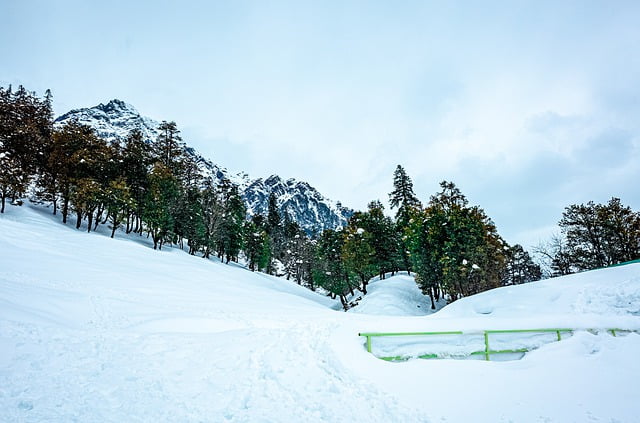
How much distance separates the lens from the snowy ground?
4.71 metres

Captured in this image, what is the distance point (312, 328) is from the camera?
35.6 feet

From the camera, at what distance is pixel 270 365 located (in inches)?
270

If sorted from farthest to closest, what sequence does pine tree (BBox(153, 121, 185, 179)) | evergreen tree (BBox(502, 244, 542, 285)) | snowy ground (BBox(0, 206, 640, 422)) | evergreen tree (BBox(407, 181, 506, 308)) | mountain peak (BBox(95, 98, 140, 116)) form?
mountain peak (BBox(95, 98, 140, 116)) < evergreen tree (BBox(502, 244, 542, 285)) < pine tree (BBox(153, 121, 185, 179)) < evergreen tree (BBox(407, 181, 506, 308)) < snowy ground (BBox(0, 206, 640, 422))

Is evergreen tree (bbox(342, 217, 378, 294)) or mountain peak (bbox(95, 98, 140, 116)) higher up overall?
mountain peak (bbox(95, 98, 140, 116))

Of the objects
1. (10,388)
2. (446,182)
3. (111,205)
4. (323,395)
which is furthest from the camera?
(446,182)

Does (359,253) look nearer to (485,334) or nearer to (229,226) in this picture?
(229,226)

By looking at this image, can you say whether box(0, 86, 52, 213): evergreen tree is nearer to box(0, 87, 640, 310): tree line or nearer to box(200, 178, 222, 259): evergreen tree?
box(0, 87, 640, 310): tree line

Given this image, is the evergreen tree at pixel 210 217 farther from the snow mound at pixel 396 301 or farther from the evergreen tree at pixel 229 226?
the snow mound at pixel 396 301

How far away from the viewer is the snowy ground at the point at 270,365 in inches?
186

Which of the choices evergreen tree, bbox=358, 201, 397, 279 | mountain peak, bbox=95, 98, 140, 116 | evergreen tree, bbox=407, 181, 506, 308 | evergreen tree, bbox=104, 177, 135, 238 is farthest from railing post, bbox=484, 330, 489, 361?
mountain peak, bbox=95, 98, 140, 116

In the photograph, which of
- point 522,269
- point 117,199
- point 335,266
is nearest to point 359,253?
point 335,266

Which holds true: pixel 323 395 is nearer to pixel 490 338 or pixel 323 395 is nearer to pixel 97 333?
pixel 490 338

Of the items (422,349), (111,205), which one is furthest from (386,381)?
(111,205)

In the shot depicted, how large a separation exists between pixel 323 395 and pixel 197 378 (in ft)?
8.57
